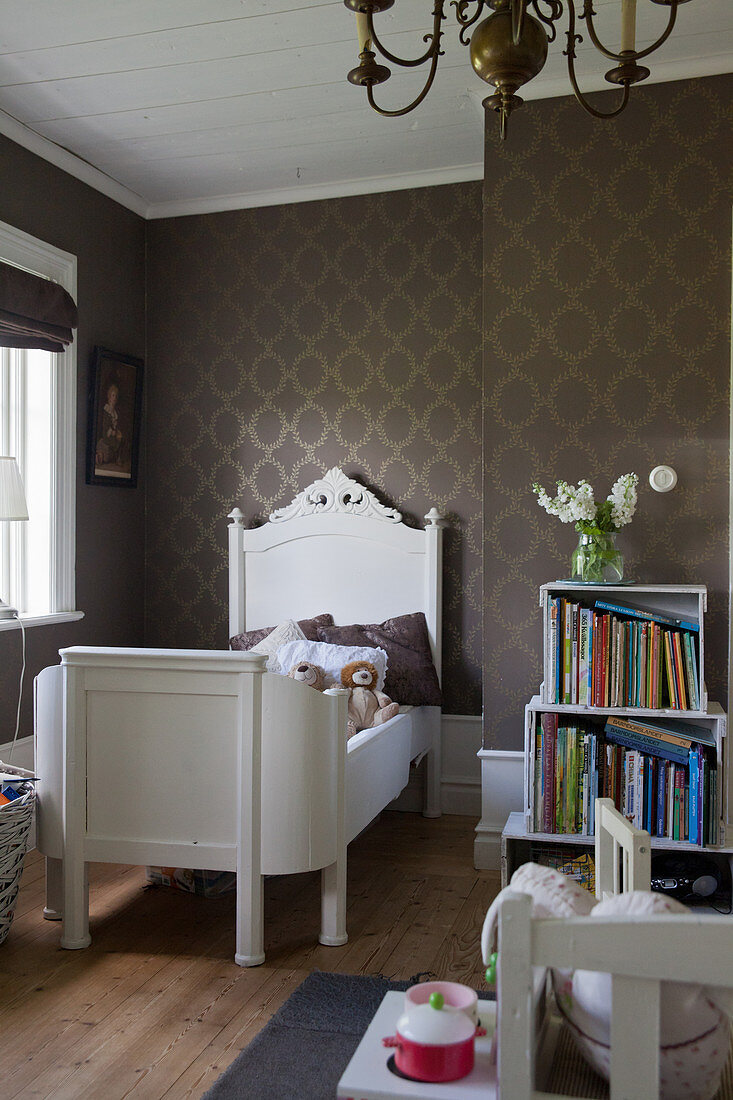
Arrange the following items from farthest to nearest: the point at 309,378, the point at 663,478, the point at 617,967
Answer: the point at 309,378 → the point at 663,478 → the point at 617,967

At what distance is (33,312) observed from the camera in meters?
3.57

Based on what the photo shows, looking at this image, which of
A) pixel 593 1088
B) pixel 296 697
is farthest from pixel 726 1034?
pixel 296 697

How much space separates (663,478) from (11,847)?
2.28m

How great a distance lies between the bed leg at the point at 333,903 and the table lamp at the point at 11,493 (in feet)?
5.19

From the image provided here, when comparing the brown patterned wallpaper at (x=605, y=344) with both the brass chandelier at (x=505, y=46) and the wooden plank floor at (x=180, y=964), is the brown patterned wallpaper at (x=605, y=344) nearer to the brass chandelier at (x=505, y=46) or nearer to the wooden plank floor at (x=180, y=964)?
the wooden plank floor at (x=180, y=964)

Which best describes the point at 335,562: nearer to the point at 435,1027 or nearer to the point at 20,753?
the point at 20,753

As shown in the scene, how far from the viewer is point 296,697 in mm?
2512

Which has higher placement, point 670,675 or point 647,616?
point 647,616

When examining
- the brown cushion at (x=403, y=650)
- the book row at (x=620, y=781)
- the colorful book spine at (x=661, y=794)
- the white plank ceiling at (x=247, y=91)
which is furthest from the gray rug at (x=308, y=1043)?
the white plank ceiling at (x=247, y=91)

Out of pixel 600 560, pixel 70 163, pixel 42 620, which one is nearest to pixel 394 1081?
pixel 600 560

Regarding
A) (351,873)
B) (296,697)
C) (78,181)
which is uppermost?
(78,181)

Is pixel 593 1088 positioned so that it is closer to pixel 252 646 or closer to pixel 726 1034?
pixel 726 1034

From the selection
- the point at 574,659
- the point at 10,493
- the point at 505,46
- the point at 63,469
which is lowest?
the point at 574,659

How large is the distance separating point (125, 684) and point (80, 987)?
77 cm
